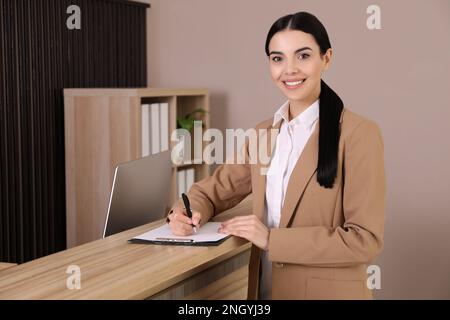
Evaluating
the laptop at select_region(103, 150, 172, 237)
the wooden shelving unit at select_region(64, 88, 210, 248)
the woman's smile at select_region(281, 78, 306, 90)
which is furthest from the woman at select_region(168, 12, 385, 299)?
the wooden shelving unit at select_region(64, 88, 210, 248)

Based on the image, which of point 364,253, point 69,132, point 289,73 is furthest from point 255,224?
point 69,132

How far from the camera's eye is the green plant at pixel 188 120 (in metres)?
4.59

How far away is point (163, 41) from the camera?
5.03 metres

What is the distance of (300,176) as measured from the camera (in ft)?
6.10

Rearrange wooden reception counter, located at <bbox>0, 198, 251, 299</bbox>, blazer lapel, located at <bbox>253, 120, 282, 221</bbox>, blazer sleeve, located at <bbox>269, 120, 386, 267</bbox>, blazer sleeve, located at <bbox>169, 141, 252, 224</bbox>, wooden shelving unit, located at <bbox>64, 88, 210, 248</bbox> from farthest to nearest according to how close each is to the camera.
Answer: wooden shelving unit, located at <bbox>64, 88, 210, 248</bbox> < blazer sleeve, located at <bbox>169, 141, 252, 224</bbox> < blazer lapel, located at <bbox>253, 120, 282, 221</bbox> < blazer sleeve, located at <bbox>269, 120, 386, 267</bbox> < wooden reception counter, located at <bbox>0, 198, 251, 299</bbox>

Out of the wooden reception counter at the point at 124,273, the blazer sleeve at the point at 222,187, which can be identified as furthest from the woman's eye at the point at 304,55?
the wooden reception counter at the point at 124,273

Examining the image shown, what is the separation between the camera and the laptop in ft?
7.47

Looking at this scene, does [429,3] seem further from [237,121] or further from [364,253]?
[364,253]

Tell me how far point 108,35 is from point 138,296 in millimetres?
3390

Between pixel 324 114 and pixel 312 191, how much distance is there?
23 cm

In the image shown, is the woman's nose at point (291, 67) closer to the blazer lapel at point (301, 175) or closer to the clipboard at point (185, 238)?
the blazer lapel at point (301, 175)

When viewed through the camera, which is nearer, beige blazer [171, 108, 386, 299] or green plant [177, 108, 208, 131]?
beige blazer [171, 108, 386, 299]

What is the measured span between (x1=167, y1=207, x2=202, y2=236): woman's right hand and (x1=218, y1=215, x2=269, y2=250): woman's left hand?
161 millimetres

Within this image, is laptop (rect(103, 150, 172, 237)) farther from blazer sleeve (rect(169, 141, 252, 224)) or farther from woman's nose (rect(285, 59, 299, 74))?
woman's nose (rect(285, 59, 299, 74))
